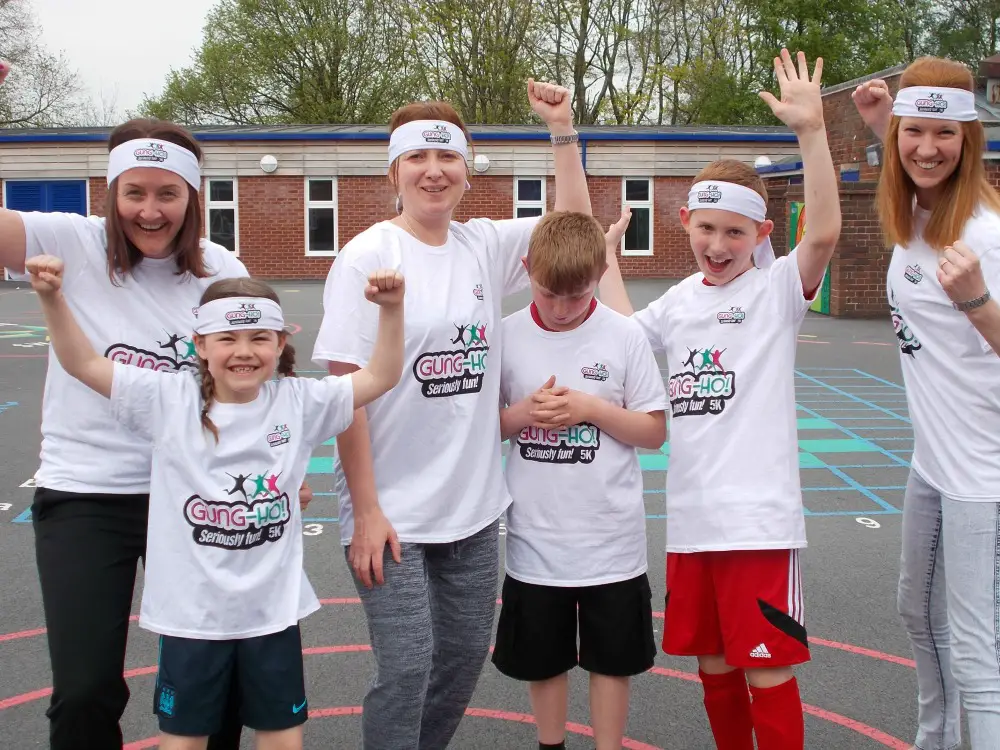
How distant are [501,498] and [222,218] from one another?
953 inches

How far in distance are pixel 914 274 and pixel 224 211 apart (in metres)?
24.6

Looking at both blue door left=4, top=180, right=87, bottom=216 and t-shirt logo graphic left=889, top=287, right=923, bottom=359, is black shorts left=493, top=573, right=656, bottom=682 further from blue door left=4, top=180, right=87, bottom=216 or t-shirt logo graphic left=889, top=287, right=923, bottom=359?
blue door left=4, top=180, right=87, bottom=216

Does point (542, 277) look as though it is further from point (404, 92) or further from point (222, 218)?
point (404, 92)

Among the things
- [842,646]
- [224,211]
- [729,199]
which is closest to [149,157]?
[729,199]

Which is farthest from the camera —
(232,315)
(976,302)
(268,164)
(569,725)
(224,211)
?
(224,211)

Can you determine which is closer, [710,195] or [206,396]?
[206,396]

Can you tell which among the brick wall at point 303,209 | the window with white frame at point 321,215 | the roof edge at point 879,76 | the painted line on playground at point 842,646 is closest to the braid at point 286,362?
the painted line on playground at point 842,646

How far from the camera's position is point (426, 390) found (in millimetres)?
2893

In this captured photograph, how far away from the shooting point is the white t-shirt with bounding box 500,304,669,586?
10.1 ft

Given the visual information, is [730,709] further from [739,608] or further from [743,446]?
[743,446]

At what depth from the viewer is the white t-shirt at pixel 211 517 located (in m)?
2.63

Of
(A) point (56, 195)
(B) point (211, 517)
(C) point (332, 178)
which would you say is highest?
(C) point (332, 178)

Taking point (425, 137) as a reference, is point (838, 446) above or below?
below

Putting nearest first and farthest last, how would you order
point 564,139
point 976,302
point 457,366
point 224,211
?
point 976,302 < point 457,366 < point 564,139 < point 224,211
